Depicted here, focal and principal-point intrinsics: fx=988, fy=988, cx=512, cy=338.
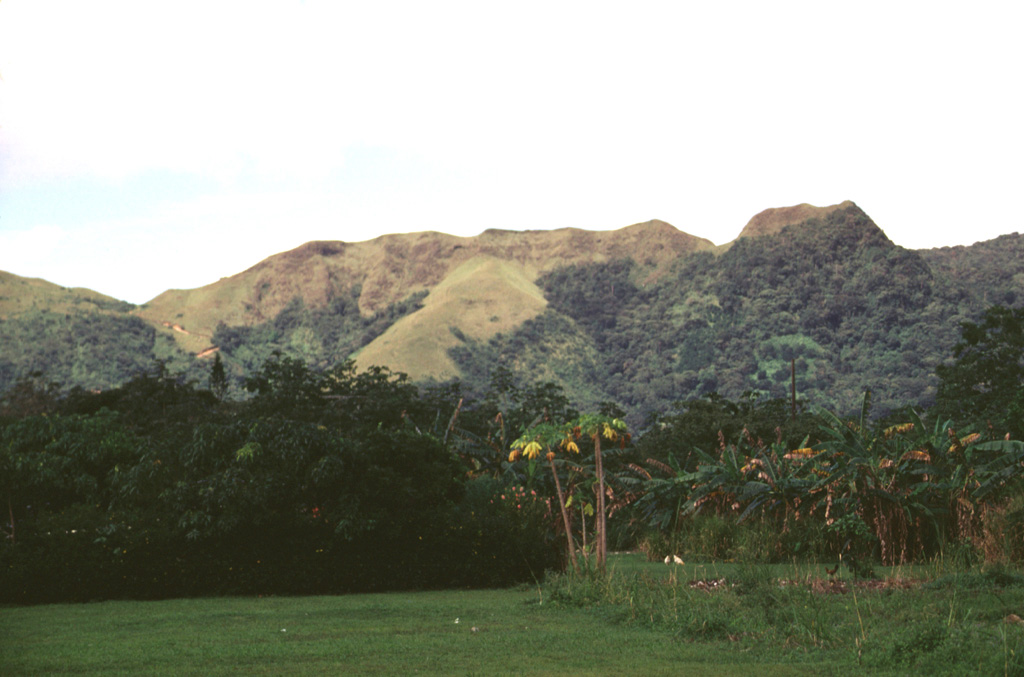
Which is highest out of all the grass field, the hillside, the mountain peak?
the mountain peak

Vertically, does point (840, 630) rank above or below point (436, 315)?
below

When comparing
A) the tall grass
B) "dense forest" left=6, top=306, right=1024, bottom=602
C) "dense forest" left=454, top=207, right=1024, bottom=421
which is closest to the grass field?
the tall grass

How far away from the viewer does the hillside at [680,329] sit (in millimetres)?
139875

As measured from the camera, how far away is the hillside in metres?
140

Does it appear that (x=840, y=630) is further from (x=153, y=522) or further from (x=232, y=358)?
(x=232, y=358)

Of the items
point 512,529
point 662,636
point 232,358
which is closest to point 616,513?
point 512,529

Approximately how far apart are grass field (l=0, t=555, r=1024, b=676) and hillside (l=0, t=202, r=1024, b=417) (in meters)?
113

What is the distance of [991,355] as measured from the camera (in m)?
59.8

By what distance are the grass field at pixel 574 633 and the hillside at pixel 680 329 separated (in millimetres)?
112724

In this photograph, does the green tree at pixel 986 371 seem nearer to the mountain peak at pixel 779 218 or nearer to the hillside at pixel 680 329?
the hillside at pixel 680 329

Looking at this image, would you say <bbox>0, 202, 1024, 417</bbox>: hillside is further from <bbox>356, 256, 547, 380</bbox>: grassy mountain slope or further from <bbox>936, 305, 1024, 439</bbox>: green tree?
<bbox>936, 305, 1024, 439</bbox>: green tree

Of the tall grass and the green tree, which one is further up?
the green tree

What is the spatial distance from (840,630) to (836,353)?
142282 millimetres

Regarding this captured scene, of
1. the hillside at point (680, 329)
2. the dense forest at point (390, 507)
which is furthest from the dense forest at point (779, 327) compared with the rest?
the dense forest at point (390, 507)
